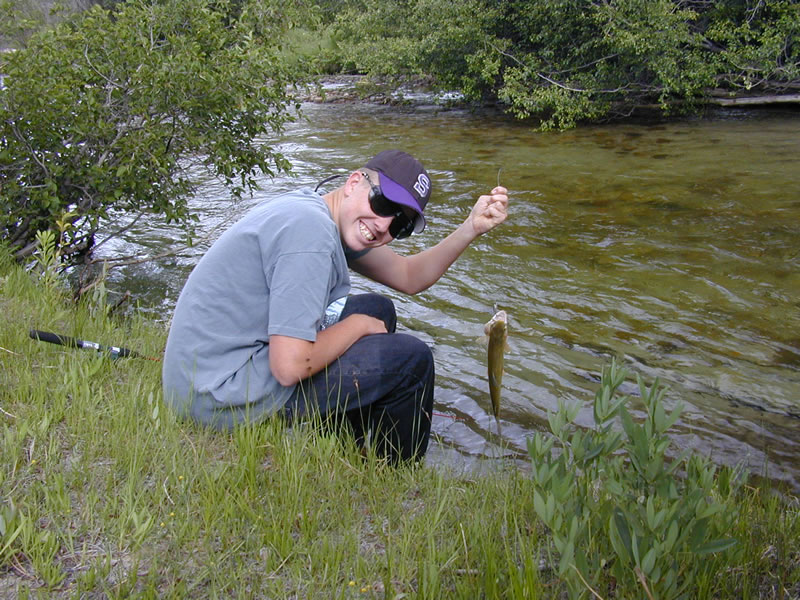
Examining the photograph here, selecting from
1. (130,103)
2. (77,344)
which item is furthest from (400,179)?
(130,103)

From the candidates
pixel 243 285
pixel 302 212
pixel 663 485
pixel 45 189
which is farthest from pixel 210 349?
pixel 45 189

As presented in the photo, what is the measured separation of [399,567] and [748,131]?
44.0ft

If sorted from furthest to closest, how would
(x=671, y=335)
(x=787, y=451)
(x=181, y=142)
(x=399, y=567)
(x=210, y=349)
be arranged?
(x=181, y=142), (x=671, y=335), (x=787, y=451), (x=210, y=349), (x=399, y=567)

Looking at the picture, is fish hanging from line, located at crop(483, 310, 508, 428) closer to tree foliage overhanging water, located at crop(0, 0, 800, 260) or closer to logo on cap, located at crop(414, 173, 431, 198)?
logo on cap, located at crop(414, 173, 431, 198)

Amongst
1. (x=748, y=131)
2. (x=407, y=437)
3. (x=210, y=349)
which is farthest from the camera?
(x=748, y=131)

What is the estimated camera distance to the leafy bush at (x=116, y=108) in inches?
241

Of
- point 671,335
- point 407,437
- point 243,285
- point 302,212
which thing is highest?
point 302,212

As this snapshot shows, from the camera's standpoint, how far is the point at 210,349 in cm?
321

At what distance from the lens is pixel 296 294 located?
116 inches

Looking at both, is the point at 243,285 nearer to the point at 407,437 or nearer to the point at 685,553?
the point at 407,437

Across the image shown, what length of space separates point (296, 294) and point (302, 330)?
0.15 m

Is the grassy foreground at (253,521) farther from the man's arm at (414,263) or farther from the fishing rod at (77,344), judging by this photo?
the man's arm at (414,263)

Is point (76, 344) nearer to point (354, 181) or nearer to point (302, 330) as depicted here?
point (302, 330)

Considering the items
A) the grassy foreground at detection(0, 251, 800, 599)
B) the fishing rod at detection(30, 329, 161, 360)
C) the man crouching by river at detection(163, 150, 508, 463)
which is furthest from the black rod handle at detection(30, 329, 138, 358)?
the man crouching by river at detection(163, 150, 508, 463)
